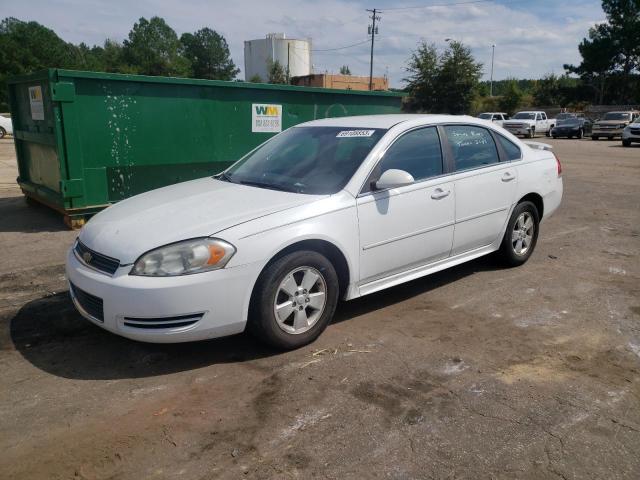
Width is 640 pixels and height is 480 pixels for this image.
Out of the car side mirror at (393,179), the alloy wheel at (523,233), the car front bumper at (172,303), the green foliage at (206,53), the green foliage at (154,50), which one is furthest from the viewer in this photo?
the green foliage at (206,53)

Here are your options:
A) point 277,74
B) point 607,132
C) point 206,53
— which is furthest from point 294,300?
point 206,53

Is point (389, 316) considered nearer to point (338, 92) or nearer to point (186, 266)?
point (186, 266)

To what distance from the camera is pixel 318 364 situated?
147 inches

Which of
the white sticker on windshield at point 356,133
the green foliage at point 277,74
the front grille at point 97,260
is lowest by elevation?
the front grille at point 97,260

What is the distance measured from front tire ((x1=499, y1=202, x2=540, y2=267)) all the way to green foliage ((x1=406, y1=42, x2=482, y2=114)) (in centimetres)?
3984

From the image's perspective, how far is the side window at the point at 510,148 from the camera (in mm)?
5641

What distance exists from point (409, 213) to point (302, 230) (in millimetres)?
1098

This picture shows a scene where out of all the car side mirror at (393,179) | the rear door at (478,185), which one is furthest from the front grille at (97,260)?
the rear door at (478,185)

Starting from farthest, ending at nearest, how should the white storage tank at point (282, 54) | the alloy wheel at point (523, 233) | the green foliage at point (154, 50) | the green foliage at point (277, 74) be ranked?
the green foliage at point (154, 50), the white storage tank at point (282, 54), the green foliage at point (277, 74), the alloy wheel at point (523, 233)

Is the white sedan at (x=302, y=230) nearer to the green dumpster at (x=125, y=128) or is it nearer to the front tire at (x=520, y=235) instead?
the front tire at (x=520, y=235)

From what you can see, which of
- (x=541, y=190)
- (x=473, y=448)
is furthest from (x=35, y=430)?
(x=541, y=190)

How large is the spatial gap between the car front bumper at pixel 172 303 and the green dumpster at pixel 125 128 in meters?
4.07

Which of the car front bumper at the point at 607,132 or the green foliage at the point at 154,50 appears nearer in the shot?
the car front bumper at the point at 607,132

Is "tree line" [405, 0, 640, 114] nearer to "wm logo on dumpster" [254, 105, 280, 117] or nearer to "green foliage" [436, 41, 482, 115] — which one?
"green foliage" [436, 41, 482, 115]
